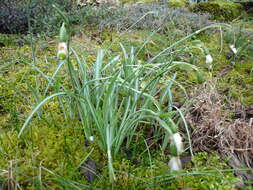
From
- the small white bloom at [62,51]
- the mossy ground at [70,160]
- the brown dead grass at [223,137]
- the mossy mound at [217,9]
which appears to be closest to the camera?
the small white bloom at [62,51]

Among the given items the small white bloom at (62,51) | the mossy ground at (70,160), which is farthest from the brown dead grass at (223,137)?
the small white bloom at (62,51)

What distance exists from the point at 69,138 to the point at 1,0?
2893 mm

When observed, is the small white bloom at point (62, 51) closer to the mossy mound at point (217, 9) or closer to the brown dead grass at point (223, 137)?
the brown dead grass at point (223, 137)

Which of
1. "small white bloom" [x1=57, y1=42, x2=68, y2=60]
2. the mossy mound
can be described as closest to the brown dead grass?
"small white bloom" [x1=57, y1=42, x2=68, y2=60]

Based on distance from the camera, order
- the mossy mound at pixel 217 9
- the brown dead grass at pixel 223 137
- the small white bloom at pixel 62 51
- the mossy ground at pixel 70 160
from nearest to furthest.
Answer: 1. the small white bloom at pixel 62 51
2. the mossy ground at pixel 70 160
3. the brown dead grass at pixel 223 137
4. the mossy mound at pixel 217 9

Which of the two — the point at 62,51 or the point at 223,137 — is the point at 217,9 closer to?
the point at 223,137

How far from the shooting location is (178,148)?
2.45 feet

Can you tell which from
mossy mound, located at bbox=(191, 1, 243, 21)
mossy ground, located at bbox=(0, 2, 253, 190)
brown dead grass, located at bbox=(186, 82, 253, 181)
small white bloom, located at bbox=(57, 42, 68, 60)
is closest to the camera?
small white bloom, located at bbox=(57, 42, 68, 60)

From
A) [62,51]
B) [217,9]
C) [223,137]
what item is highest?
[217,9]

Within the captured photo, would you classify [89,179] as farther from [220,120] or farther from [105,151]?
[220,120]

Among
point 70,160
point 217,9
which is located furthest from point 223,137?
point 217,9

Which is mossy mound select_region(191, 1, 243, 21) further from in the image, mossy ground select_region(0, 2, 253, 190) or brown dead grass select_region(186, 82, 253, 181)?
brown dead grass select_region(186, 82, 253, 181)

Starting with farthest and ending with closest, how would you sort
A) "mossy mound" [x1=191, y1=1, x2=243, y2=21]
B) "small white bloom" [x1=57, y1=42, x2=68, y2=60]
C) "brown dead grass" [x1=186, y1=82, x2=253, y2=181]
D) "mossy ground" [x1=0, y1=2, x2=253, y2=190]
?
"mossy mound" [x1=191, y1=1, x2=243, y2=21] → "brown dead grass" [x1=186, y1=82, x2=253, y2=181] → "mossy ground" [x1=0, y1=2, x2=253, y2=190] → "small white bloom" [x1=57, y1=42, x2=68, y2=60]

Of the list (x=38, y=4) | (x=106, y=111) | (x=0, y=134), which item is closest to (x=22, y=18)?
(x=38, y=4)
